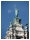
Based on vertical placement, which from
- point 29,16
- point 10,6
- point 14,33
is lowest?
point 14,33

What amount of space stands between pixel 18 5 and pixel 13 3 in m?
0.08

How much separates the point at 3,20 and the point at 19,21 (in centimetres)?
22

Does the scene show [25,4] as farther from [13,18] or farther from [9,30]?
[9,30]

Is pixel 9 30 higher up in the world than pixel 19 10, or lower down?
lower down

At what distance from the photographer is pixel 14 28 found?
1077 mm

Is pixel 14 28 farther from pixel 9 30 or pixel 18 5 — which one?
pixel 18 5

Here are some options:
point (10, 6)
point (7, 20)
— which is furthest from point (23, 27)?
point (10, 6)

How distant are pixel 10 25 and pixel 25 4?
0.36m

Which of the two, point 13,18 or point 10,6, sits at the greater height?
point 10,6

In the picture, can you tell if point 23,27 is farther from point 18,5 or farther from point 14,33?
point 18,5

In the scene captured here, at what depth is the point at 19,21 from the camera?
108 centimetres

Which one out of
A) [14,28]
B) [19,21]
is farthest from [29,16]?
[14,28]

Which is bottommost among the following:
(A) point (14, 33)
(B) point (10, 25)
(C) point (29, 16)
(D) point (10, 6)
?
(A) point (14, 33)

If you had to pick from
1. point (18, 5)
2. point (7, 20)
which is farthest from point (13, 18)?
point (18, 5)
